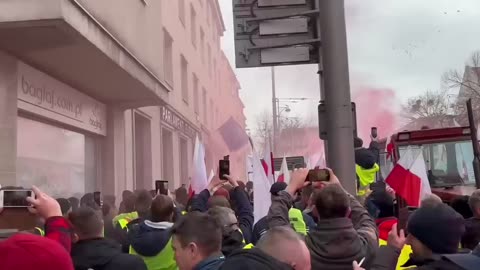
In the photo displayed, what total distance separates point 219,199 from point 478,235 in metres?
2.38

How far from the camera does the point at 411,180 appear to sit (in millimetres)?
6207

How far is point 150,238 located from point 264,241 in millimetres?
1826

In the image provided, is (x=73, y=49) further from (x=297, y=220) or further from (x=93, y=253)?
(x=93, y=253)

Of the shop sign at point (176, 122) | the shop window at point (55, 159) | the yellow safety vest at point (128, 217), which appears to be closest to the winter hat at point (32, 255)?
the yellow safety vest at point (128, 217)

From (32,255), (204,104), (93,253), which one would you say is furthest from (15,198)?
(204,104)

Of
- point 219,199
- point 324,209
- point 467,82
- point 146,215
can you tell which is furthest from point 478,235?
point 467,82

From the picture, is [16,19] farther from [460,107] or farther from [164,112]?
[460,107]

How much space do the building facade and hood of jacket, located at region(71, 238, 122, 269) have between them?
4.99 m

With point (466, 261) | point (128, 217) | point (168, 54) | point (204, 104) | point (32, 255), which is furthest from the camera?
point (204, 104)

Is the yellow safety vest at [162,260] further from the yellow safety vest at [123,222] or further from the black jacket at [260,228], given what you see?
the yellow safety vest at [123,222]

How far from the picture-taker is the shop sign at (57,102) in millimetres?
10422

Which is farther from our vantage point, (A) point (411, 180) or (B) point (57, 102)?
(B) point (57, 102)

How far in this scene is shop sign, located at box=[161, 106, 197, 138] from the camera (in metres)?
21.1

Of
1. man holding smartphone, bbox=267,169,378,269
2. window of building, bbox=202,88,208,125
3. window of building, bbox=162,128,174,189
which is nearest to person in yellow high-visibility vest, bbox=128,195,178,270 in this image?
man holding smartphone, bbox=267,169,378,269
